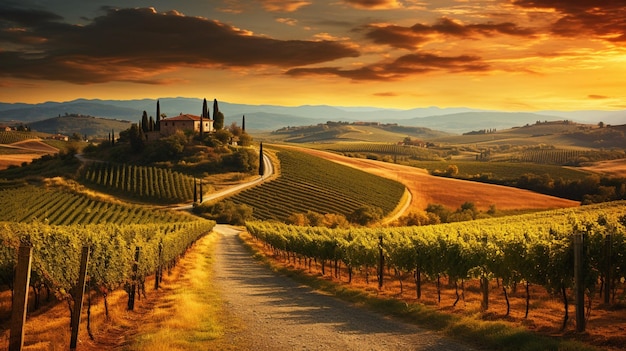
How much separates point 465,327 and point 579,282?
410cm

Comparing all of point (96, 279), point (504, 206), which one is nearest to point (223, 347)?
point (96, 279)

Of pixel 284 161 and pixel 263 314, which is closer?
pixel 263 314

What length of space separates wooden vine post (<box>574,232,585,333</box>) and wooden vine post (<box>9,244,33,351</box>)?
1631 cm

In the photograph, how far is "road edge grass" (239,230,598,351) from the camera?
14.2 m

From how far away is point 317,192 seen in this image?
129 m

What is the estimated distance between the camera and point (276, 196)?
125312mm

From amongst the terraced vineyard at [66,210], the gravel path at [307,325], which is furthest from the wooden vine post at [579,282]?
the terraced vineyard at [66,210]

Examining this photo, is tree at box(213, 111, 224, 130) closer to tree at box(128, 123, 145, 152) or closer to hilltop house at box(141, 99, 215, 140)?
hilltop house at box(141, 99, 215, 140)

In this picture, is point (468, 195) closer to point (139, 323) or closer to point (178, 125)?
point (178, 125)

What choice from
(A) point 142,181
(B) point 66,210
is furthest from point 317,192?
(B) point 66,210

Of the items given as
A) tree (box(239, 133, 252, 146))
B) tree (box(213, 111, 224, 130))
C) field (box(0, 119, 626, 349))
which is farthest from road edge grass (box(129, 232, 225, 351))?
tree (box(213, 111, 224, 130))

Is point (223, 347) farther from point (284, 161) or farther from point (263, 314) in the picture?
point (284, 161)

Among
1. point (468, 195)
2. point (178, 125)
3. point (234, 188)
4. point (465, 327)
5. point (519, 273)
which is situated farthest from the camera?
point (178, 125)

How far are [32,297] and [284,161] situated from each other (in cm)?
13866
